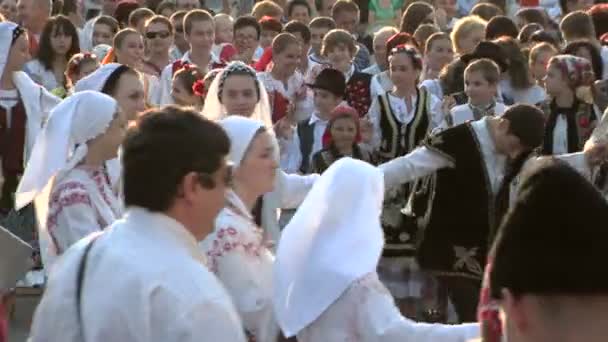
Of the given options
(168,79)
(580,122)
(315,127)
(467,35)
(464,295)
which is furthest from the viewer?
(467,35)

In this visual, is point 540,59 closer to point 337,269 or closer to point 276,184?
point 276,184

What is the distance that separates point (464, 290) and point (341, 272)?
365 cm

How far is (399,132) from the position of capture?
10570 millimetres

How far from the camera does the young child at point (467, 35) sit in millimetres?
12359

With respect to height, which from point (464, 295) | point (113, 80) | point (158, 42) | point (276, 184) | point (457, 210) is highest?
point (113, 80)

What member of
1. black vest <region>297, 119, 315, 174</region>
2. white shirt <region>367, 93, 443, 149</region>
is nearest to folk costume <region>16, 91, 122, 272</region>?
white shirt <region>367, 93, 443, 149</region>

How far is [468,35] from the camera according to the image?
12.4 meters

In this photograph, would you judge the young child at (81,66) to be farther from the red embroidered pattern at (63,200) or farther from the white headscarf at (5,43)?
the red embroidered pattern at (63,200)

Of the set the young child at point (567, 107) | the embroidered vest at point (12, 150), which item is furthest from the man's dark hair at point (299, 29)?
the embroidered vest at point (12, 150)

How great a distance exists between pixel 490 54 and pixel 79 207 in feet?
17.0

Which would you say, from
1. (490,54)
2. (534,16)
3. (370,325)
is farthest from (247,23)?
(370,325)

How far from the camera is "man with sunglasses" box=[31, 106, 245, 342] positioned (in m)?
3.86

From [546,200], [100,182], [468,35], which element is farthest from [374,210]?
[468,35]

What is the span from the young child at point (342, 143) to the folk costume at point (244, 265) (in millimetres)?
4415
